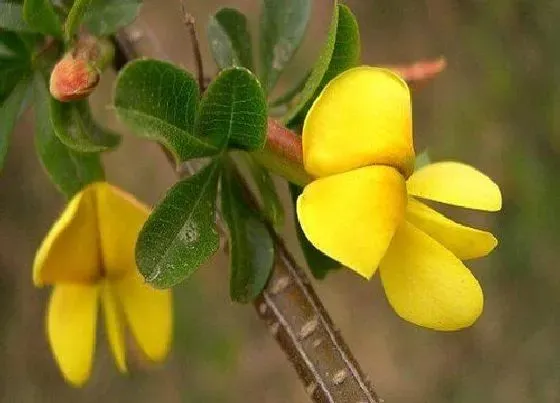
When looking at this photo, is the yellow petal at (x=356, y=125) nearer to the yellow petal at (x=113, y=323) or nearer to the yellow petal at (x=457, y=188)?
the yellow petal at (x=457, y=188)

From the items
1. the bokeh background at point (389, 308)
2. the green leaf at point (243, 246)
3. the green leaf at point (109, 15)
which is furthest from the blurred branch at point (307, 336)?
the bokeh background at point (389, 308)

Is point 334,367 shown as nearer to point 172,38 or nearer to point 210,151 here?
point 210,151

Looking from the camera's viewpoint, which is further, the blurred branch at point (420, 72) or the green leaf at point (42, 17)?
the blurred branch at point (420, 72)

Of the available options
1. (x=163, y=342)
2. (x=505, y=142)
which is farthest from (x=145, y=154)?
(x=163, y=342)

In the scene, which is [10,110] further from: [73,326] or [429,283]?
[429,283]

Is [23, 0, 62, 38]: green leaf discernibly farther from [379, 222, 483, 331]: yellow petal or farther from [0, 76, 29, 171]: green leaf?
[379, 222, 483, 331]: yellow petal

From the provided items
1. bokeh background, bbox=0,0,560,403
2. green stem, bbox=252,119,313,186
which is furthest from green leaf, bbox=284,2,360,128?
bokeh background, bbox=0,0,560,403
